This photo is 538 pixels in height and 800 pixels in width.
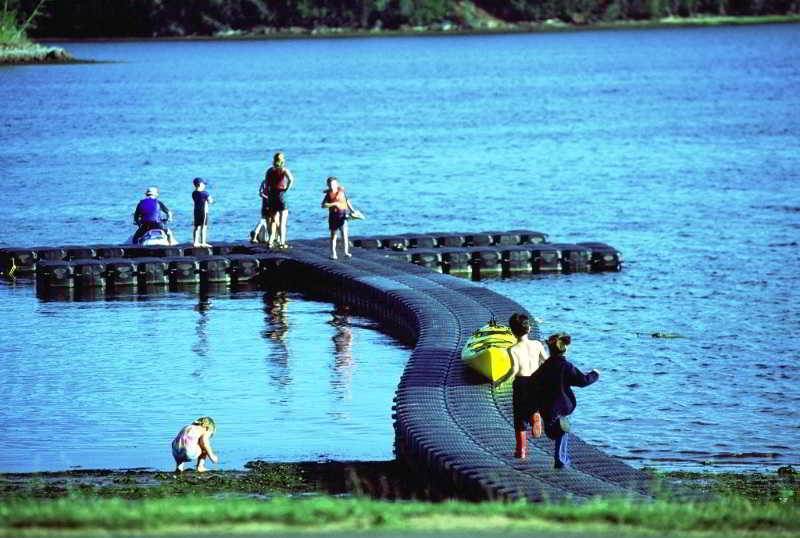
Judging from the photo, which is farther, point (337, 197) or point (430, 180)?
point (430, 180)

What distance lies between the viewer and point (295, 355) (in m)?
33.8

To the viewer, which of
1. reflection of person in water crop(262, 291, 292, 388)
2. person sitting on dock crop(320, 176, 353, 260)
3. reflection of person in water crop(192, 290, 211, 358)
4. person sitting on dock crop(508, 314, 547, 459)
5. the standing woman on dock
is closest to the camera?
person sitting on dock crop(508, 314, 547, 459)

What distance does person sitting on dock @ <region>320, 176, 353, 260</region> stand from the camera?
130 feet

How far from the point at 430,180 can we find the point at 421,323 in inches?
1932

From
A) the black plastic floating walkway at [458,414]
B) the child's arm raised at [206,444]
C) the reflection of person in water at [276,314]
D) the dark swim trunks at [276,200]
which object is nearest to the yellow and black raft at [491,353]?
the black plastic floating walkway at [458,414]

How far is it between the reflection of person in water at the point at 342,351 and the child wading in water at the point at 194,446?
20.1ft

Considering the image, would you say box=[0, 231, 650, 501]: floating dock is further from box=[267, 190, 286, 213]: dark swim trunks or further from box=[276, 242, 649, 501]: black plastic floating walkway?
box=[267, 190, 286, 213]: dark swim trunks

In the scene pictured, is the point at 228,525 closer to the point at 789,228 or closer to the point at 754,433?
the point at 754,433

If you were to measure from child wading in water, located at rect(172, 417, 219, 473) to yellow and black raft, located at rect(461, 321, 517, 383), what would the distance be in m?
4.60

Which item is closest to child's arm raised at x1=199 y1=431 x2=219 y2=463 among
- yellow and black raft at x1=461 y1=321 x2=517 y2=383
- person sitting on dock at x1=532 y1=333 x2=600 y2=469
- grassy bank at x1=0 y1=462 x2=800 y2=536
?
yellow and black raft at x1=461 y1=321 x2=517 y2=383

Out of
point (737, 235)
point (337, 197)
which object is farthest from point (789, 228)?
point (337, 197)

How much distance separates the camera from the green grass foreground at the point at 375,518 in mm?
15195

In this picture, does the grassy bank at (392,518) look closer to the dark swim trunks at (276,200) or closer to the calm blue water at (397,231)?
the calm blue water at (397,231)

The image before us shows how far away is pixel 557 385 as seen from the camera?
1992 cm
